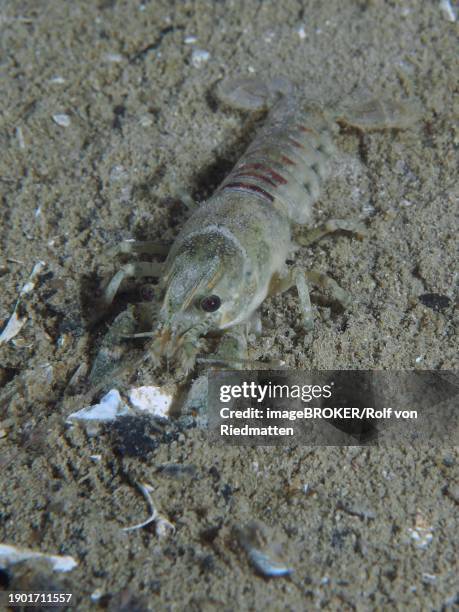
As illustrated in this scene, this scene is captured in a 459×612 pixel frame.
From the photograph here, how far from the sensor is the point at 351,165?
4.46 meters

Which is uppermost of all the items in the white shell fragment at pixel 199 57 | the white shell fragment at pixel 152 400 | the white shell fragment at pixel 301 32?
the white shell fragment at pixel 301 32

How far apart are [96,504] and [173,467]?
43 centimetres

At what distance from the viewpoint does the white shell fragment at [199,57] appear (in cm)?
497

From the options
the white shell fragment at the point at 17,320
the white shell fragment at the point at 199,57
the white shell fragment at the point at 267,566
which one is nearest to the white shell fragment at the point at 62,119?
the white shell fragment at the point at 199,57

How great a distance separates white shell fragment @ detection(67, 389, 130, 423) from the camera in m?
3.06

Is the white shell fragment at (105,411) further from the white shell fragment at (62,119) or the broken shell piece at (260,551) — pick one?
the white shell fragment at (62,119)

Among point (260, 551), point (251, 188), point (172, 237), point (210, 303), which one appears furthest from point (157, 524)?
point (251, 188)

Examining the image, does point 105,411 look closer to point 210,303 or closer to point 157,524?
point 157,524

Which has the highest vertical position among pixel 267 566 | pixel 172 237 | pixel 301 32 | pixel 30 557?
pixel 301 32

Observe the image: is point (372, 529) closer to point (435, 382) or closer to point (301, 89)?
point (435, 382)

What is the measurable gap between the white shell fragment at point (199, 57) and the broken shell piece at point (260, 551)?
13.4ft

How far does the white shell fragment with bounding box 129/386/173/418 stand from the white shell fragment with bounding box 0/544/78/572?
876 millimetres

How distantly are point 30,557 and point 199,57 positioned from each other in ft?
14.2

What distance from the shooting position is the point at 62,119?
462 centimetres
